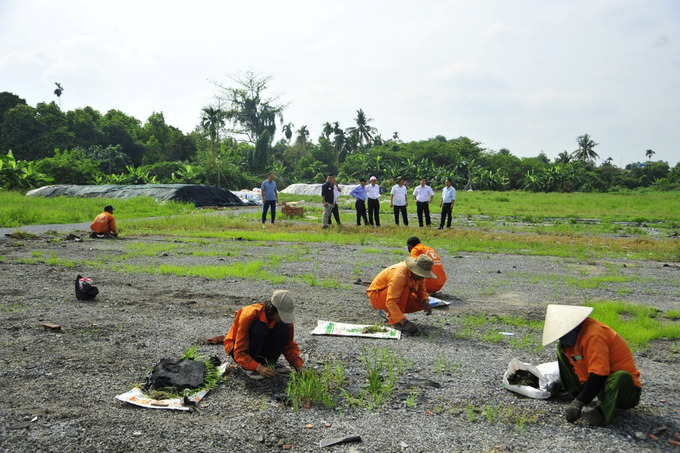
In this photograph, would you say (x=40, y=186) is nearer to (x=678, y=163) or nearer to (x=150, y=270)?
(x=150, y=270)

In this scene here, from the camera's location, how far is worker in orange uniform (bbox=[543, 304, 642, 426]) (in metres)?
3.89

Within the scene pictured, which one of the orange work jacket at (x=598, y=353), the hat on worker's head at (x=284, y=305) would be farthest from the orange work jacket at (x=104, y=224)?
the orange work jacket at (x=598, y=353)

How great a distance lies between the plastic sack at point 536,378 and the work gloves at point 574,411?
0.47 metres

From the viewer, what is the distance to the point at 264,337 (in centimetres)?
474

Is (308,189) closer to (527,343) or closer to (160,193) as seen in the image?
(160,193)

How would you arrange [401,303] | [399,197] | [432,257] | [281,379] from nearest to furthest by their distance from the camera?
1. [281,379]
2. [401,303]
3. [432,257]
4. [399,197]

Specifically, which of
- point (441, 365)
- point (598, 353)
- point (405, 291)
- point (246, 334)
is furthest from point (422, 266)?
point (598, 353)

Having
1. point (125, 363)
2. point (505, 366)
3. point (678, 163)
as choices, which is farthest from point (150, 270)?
point (678, 163)

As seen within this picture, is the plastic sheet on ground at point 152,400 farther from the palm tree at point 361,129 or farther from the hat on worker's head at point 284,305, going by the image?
the palm tree at point 361,129

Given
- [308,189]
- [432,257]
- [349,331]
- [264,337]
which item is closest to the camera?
[264,337]

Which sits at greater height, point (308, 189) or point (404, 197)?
point (308, 189)

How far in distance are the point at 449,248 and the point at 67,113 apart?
6683cm

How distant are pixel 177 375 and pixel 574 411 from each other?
3359 millimetres

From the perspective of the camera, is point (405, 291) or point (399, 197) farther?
point (399, 197)
